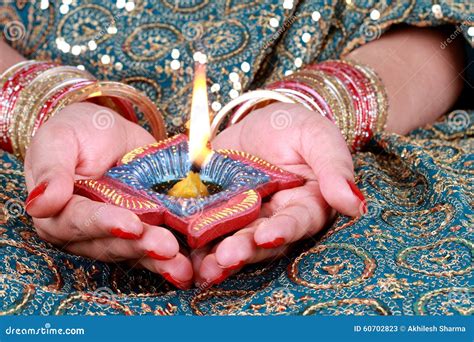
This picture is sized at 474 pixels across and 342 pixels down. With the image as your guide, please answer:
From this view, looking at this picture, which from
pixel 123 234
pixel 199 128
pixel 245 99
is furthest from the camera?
pixel 245 99

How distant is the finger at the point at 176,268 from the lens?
0.78 m

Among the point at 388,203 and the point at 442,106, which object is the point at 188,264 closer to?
the point at 388,203

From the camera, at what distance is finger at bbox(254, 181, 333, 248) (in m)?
0.77

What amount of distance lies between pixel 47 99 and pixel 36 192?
0.41 meters

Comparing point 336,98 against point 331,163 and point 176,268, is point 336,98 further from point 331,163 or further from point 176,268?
point 176,268

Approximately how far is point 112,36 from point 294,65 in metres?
0.32

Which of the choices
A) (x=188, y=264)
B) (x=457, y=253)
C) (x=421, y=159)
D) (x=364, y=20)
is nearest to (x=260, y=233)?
(x=188, y=264)

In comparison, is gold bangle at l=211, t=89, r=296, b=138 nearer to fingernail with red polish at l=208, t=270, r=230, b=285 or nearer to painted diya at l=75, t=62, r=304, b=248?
painted diya at l=75, t=62, r=304, b=248

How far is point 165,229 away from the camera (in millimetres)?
778

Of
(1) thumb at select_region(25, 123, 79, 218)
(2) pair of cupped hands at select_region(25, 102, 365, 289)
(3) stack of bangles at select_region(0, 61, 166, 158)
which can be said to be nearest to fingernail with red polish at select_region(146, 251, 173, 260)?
(2) pair of cupped hands at select_region(25, 102, 365, 289)

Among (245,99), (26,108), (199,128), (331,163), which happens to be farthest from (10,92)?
(331,163)

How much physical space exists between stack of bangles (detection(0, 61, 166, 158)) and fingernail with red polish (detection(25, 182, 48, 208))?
1.19 feet

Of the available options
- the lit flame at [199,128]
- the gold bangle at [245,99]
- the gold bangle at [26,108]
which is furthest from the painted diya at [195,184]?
the gold bangle at [26,108]

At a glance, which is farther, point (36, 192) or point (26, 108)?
point (26, 108)
